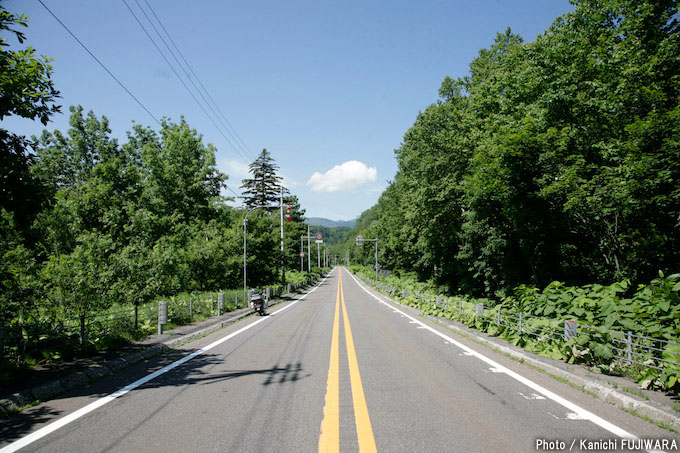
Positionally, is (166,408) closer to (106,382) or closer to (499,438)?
(106,382)

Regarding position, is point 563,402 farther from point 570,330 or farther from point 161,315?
point 161,315

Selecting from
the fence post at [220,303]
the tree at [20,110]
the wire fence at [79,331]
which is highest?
the tree at [20,110]

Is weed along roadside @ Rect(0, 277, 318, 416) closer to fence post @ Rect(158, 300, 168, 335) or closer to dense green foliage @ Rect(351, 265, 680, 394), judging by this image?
fence post @ Rect(158, 300, 168, 335)

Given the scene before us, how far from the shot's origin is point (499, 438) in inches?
151

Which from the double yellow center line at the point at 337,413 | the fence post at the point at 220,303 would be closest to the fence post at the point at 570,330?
the double yellow center line at the point at 337,413

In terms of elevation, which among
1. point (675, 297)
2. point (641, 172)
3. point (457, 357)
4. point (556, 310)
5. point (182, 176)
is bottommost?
point (457, 357)

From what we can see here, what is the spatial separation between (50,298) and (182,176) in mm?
32406

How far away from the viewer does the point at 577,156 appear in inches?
630

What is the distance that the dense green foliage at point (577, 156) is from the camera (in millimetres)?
13656

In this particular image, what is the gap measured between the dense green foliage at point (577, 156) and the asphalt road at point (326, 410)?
449 inches

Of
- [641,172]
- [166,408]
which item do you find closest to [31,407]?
[166,408]

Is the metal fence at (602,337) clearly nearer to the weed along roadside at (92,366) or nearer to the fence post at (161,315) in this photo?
the weed along roadside at (92,366)

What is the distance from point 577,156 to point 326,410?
17233 millimetres

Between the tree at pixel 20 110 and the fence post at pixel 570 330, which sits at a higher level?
the tree at pixel 20 110
